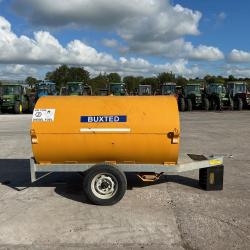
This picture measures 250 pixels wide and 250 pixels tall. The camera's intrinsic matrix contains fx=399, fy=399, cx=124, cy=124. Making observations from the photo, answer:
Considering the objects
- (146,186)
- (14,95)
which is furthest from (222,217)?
(14,95)

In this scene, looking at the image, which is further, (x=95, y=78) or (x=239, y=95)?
(x=95, y=78)

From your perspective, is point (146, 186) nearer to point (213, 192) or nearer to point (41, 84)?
point (213, 192)

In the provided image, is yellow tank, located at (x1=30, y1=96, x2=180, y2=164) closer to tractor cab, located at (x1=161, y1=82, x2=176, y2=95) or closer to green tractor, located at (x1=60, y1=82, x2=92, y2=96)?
green tractor, located at (x1=60, y1=82, x2=92, y2=96)

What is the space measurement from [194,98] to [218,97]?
2.05 meters

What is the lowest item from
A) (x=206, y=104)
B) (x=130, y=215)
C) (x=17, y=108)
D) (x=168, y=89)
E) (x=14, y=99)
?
(x=130, y=215)

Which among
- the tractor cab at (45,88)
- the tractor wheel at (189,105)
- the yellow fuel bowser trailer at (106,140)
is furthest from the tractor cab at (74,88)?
the yellow fuel bowser trailer at (106,140)

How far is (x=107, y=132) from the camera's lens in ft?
21.1

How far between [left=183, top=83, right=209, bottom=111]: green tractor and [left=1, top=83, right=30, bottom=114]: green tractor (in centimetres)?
1281

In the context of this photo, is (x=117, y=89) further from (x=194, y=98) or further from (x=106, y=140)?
(x=106, y=140)

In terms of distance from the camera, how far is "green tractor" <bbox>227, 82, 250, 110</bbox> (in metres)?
32.2

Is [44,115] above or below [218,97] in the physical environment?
above

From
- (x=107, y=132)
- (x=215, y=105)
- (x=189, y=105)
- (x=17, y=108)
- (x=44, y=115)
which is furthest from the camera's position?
(x=215, y=105)

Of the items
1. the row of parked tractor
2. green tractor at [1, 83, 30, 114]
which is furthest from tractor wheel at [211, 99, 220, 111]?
green tractor at [1, 83, 30, 114]

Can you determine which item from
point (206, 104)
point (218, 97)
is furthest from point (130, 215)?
point (218, 97)
